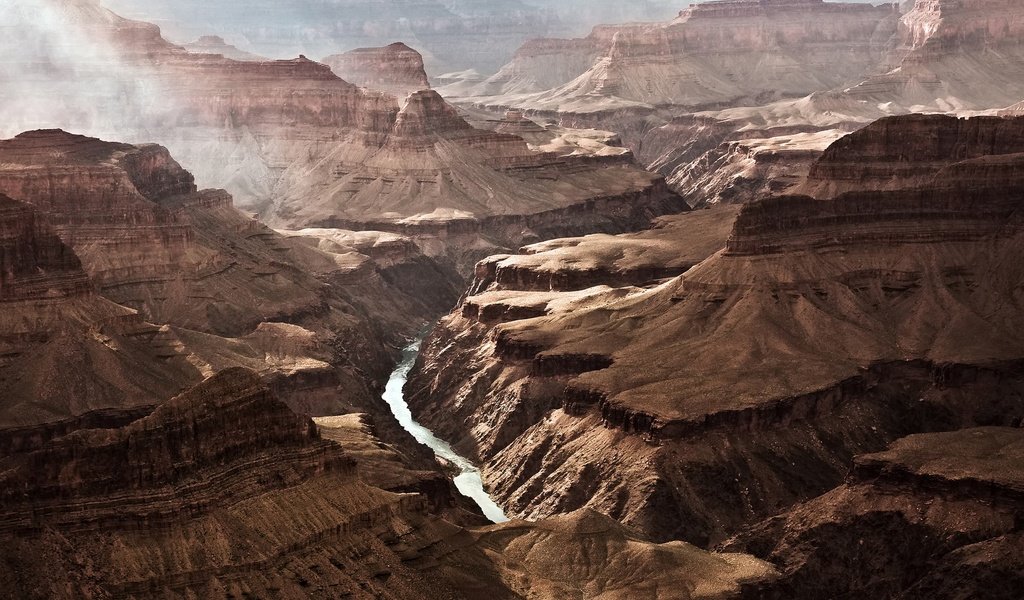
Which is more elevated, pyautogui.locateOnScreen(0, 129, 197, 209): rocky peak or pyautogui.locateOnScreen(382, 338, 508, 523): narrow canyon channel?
pyautogui.locateOnScreen(0, 129, 197, 209): rocky peak

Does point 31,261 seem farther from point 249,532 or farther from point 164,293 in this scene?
point 249,532

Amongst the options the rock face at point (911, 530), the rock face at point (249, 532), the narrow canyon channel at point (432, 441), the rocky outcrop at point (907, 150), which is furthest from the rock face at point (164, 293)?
the rocky outcrop at point (907, 150)

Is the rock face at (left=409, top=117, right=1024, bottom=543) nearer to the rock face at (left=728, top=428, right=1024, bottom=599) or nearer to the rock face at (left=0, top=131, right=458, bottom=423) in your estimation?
the rock face at (left=728, top=428, right=1024, bottom=599)

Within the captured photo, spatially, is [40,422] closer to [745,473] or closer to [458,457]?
[458,457]

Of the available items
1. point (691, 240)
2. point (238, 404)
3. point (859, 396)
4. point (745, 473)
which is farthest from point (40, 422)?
point (691, 240)

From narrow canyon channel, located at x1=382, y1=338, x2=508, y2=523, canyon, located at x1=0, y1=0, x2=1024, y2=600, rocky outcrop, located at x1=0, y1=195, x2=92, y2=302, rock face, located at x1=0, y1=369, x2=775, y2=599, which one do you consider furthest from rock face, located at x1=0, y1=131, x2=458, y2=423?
rock face, located at x1=0, y1=369, x2=775, y2=599

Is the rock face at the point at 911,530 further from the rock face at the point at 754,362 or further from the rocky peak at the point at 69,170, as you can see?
the rocky peak at the point at 69,170

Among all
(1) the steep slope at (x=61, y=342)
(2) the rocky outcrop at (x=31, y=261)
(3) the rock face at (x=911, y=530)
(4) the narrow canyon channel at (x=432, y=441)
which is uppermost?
(2) the rocky outcrop at (x=31, y=261)
